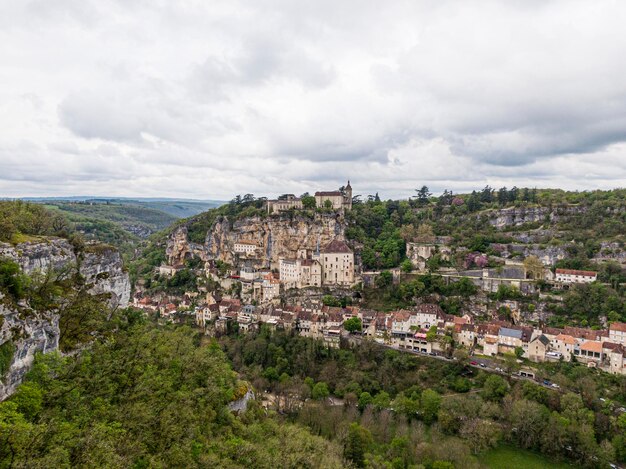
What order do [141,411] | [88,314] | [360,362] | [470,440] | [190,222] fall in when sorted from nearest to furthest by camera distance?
[141,411]
[88,314]
[470,440]
[360,362]
[190,222]

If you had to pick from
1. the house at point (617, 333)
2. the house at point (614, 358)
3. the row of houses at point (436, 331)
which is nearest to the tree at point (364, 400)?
the row of houses at point (436, 331)

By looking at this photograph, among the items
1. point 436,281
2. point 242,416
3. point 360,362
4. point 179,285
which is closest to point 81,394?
point 242,416

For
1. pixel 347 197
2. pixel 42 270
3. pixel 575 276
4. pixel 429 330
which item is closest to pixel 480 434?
pixel 429 330

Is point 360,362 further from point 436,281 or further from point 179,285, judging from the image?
point 179,285

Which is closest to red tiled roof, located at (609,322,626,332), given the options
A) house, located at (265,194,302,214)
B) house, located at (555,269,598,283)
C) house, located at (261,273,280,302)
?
house, located at (555,269,598,283)

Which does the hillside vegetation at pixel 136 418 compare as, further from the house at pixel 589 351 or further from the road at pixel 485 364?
the house at pixel 589 351

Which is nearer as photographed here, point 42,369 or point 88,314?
point 42,369

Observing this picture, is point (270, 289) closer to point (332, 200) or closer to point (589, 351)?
point (332, 200)
